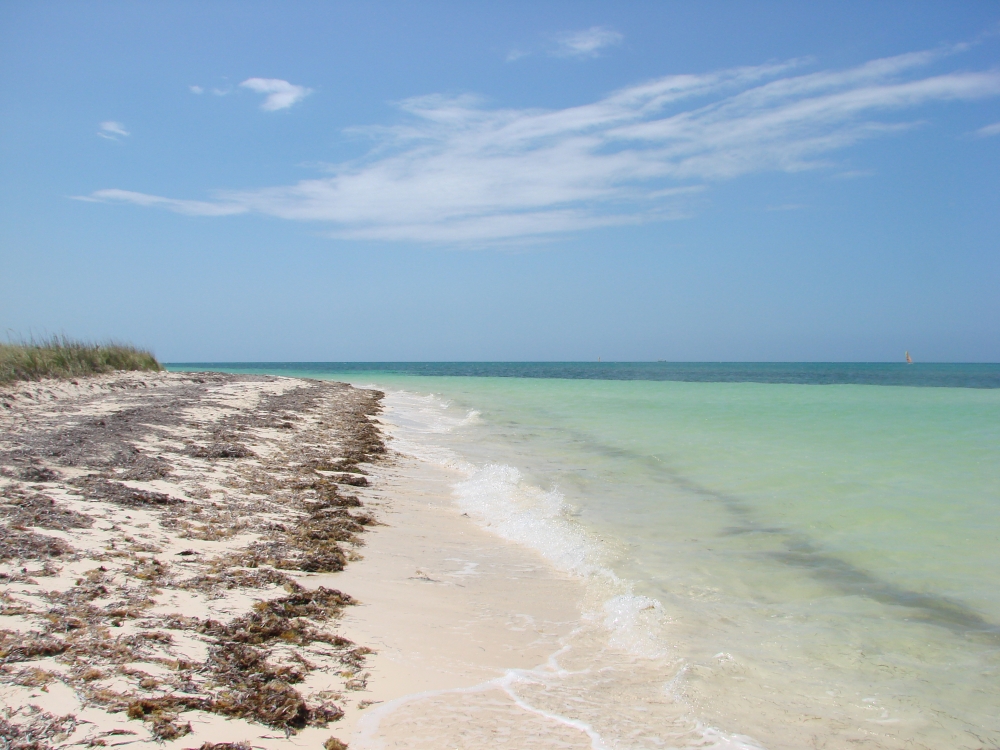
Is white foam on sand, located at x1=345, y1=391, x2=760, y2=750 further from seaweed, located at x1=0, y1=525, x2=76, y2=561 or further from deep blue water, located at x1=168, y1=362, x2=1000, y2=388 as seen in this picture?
deep blue water, located at x1=168, y1=362, x2=1000, y2=388

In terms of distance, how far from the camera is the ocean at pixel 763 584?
295cm

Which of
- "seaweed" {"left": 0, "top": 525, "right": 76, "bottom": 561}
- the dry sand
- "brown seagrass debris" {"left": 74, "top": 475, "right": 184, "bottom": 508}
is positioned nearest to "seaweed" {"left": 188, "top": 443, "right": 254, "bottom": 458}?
the dry sand

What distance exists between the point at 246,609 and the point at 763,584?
3.85m

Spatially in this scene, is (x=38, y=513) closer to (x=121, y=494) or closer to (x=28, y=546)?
(x=28, y=546)

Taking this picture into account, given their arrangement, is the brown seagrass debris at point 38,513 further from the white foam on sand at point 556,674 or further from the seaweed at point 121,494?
the white foam on sand at point 556,674

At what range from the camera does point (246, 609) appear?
11.0ft

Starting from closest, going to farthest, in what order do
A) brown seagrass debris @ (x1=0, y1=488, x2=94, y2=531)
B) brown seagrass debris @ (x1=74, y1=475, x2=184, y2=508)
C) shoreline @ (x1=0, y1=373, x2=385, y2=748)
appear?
shoreline @ (x1=0, y1=373, x2=385, y2=748) < brown seagrass debris @ (x1=0, y1=488, x2=94, y2=531) < brown seagrass debris @ (x1=74, y1=475, x2=184, y2=508)

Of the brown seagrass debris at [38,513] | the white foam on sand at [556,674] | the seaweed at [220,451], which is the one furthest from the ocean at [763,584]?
the brown seagrass debris at [38,513]

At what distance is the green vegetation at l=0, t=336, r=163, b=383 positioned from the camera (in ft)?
44.3

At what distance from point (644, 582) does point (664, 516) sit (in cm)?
231

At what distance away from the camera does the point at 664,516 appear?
6.91m

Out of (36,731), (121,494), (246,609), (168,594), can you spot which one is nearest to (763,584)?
(246,609)

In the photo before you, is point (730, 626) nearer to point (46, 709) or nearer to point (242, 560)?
point (242, 560)

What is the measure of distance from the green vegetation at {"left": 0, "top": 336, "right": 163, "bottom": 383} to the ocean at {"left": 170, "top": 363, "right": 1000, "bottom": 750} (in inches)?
353
